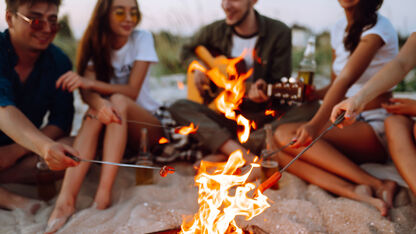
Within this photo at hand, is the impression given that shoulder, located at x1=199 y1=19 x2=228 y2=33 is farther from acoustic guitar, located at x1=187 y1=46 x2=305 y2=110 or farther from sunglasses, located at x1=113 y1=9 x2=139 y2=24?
sunglasses, located at x1=113 y1=9 x2=139 y2=24

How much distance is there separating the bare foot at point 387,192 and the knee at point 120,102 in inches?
77.8

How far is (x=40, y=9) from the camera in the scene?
2295 millimetres

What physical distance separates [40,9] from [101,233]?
5.38 ft

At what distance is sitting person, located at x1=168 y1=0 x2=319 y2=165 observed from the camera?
2934 millimetres

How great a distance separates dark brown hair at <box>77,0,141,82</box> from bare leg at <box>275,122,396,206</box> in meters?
1.67

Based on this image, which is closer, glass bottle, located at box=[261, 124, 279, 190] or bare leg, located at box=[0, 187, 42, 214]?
bare leg, located at box=[0, 187, 42, 214]

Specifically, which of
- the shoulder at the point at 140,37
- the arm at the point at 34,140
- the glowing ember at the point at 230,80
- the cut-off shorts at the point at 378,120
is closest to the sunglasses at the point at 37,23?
the arm at the point at 34,140

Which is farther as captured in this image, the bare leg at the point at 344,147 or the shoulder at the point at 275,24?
the shoulder at the point at 275,24

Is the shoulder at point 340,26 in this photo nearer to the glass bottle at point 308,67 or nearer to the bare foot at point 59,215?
the glass bottle at point 308,67

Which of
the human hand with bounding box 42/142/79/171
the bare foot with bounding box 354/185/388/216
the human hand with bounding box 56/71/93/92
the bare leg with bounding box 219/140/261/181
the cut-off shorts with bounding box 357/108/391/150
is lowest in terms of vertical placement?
the bare leg with bounding box 219/140/261/181

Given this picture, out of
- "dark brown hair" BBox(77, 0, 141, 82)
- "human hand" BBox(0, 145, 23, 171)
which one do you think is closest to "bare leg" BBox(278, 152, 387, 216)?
"dark brown hair" BBox(77, 0, 141, 82)

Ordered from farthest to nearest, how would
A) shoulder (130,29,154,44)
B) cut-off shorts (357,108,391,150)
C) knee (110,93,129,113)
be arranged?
shoulder (130,29,154,44) < knee (110,93,129,113) < cut-off shorts (357,108,391,150)

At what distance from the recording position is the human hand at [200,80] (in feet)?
12.4

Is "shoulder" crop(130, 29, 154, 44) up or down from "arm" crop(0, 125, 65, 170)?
up
